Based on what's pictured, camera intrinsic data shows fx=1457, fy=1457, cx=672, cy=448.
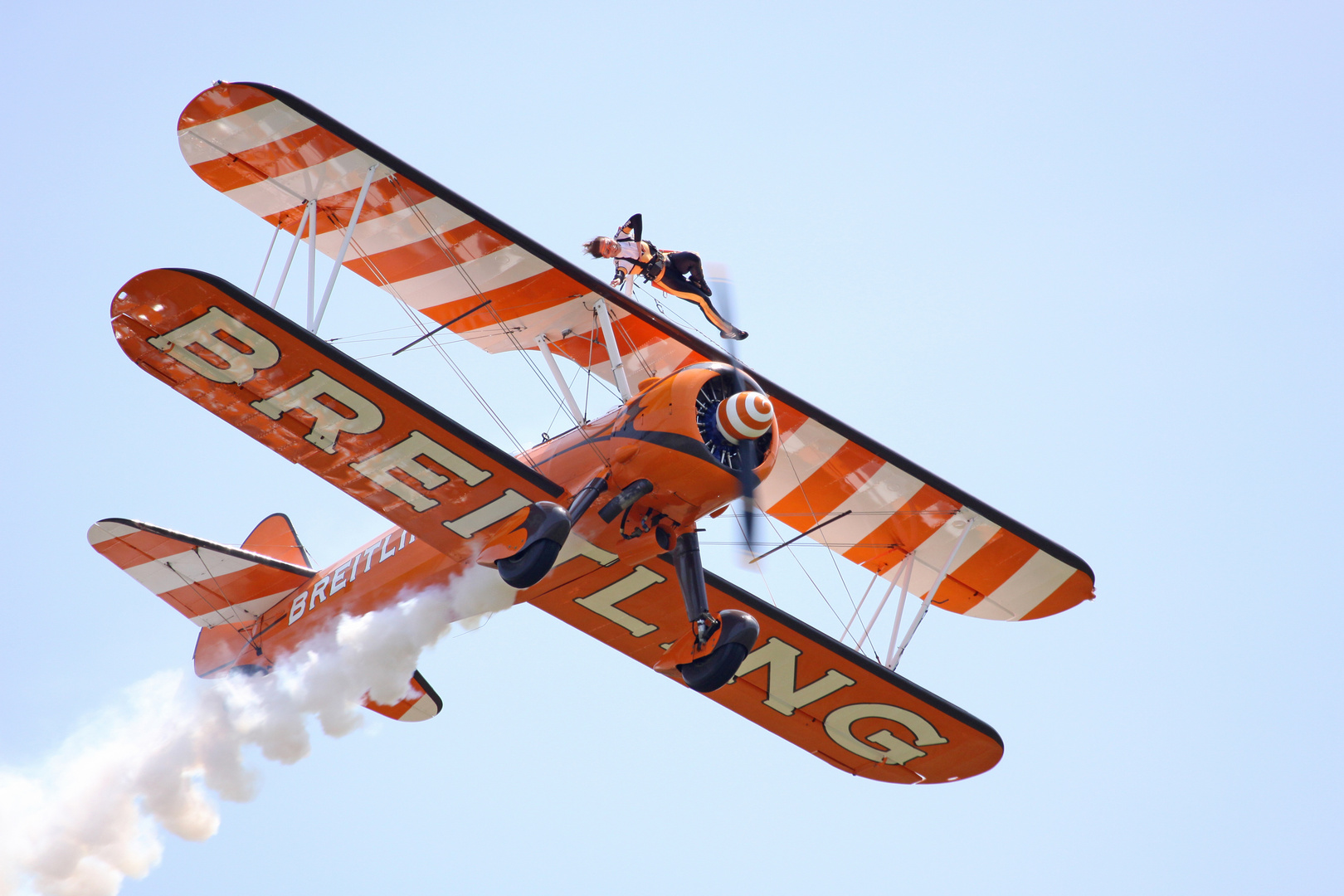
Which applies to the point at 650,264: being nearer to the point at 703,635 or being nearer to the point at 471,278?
the point at 471,278

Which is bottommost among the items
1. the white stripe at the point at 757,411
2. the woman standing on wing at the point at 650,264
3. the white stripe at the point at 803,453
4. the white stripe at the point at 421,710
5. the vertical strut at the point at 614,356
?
the white stripe at the point at 421,710

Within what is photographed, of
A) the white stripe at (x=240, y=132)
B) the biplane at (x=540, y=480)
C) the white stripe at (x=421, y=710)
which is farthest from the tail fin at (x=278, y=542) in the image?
the white stripe at (x=240, y=132)

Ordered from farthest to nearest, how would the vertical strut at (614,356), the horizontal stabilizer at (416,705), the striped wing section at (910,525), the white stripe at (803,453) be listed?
1. the horizontal stabilizer at (416,705)
2. the striped wing section at (910,525)
3. the white stripe at (803,453)
4. the vertical strut at (614,356)

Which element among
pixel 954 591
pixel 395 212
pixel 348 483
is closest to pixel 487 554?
pixel 348 483

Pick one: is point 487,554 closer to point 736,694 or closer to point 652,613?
point 652,613

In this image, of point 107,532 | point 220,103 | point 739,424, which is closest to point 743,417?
point 739,424

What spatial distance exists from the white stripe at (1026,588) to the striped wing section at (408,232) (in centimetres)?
376

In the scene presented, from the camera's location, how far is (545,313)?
1262 cm

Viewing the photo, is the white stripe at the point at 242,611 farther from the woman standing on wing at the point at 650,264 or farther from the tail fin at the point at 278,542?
the woman standing on wing at the point at 650,264

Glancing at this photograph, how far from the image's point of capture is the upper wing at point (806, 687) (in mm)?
12562

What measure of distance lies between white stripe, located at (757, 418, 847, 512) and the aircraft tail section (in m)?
4.71

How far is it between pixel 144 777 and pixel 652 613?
204 inches

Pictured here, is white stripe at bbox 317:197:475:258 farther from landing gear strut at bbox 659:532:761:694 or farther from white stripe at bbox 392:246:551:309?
landing gear strut at bbox 659:532:761:694

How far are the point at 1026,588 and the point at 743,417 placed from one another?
178 inches
